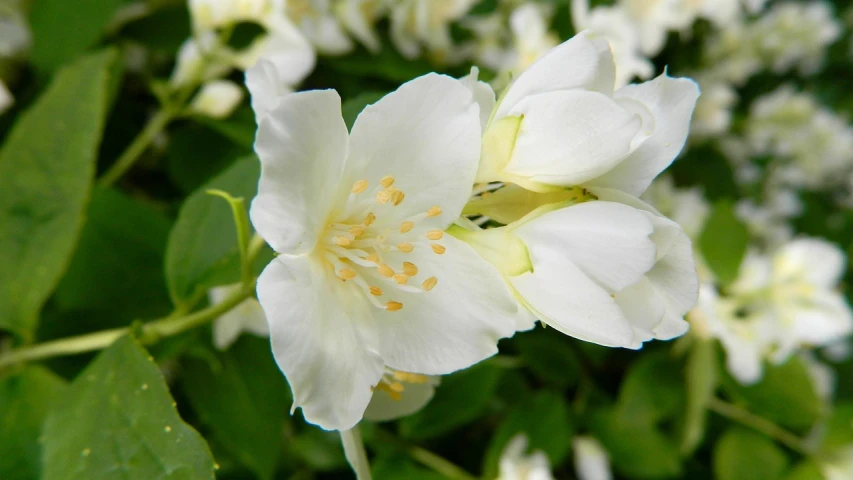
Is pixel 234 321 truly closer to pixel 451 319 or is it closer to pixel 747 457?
pixel 451 319

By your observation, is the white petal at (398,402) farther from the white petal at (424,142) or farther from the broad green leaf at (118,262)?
the broad green leaf at (118,262)

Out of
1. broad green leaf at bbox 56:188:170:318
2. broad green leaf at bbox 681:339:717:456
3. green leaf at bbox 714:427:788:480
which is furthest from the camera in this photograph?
green leaf at bbox 714:427:788:480

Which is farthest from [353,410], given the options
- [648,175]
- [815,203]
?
[815,203]

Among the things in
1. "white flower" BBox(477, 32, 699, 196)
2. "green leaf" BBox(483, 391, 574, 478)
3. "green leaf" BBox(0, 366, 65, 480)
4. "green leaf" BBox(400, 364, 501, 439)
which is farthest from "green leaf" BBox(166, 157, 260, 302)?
"green leaf" BBox(483, 391, 574, 478)

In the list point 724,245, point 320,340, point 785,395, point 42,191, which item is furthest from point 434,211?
point 785,395

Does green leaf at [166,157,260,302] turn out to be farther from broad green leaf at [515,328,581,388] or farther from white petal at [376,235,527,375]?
broad green leaf at [515,328,581,388]

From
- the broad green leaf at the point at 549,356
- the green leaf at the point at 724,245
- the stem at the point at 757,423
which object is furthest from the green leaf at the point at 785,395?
the broad green leaf at the point at 549,356

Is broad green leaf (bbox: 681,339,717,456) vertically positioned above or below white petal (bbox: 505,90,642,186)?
below
